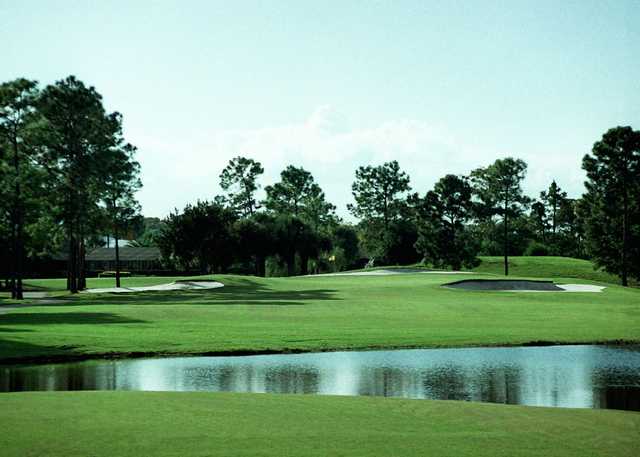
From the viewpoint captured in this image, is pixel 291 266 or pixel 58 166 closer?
pixel 58 166

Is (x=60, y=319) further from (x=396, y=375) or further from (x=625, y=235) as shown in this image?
(x=625, y=235)

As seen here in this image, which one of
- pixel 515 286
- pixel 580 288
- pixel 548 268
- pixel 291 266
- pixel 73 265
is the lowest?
pixel 580 288

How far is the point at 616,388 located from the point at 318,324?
15869mm

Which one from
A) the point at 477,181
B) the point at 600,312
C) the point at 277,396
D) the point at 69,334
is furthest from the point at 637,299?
the point at 477,181

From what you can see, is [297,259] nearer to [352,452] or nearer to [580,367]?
[580,367]

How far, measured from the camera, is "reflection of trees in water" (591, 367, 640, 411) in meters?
15.4

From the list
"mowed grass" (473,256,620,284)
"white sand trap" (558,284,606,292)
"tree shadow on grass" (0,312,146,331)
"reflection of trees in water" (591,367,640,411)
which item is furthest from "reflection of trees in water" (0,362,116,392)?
"mowed grass" (473,256,620,284)

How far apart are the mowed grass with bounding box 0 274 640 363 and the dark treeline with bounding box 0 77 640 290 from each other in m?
24.0

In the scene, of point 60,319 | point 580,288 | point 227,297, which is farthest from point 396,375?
point 580,288

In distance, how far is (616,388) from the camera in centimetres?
1739

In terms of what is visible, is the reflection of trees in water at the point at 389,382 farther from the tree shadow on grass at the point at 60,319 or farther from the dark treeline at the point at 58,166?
the dark treeline at the point at 58,166

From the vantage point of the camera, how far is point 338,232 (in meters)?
144

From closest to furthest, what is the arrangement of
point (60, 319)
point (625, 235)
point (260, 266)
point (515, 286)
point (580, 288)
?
1. point (60, 319)
2. point (580, 288)
3. point (515, 286)
4. point (625, 235)
5. point (260, 266)

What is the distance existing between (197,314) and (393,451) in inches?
1073
